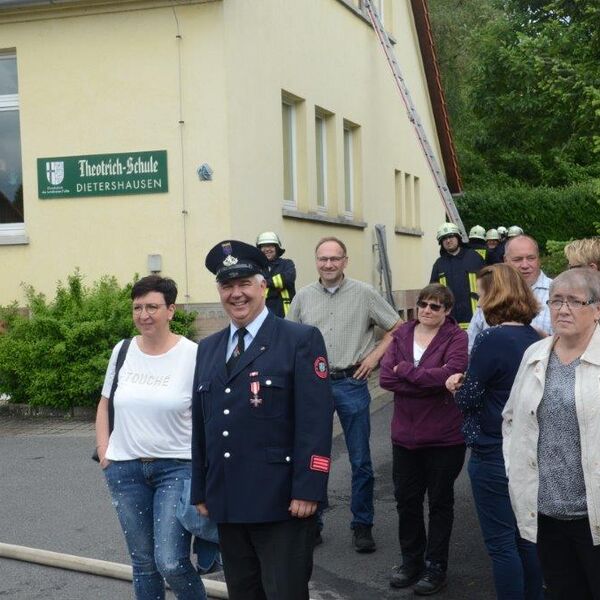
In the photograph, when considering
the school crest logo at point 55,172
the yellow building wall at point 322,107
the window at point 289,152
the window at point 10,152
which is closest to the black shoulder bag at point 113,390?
the yellow building wall at point 322,107

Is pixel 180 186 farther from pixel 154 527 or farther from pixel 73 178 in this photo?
pixel 154 527

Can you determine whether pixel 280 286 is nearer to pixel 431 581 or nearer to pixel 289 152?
pixel 431 581

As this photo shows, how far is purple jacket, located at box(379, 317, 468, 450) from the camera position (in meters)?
6.32

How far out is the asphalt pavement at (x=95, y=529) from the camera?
642 centimetres

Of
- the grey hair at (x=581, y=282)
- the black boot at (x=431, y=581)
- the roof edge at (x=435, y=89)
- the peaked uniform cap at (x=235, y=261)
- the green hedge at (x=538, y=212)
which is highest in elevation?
the roof edge at (x=435, y=89)

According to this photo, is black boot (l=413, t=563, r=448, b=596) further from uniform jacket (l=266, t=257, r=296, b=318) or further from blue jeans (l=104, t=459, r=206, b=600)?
uniform jacket (l=266, t=257, r=296, b=318)

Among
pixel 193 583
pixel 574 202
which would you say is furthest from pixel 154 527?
pixel 574 202

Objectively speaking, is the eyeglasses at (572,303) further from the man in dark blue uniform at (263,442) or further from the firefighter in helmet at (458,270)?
the firefighter in helmet at (458,270)

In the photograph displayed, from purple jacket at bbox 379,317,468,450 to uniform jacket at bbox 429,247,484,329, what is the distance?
5805 millimetres

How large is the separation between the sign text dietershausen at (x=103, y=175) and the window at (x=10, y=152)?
2.16 ft

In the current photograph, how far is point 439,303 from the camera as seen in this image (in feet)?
21.3

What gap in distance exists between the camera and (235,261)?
4.67 meters

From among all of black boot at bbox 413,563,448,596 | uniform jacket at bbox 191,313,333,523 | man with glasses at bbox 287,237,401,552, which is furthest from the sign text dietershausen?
uniform jacket at bbox 191,313,333,523

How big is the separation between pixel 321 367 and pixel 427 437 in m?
1.95
